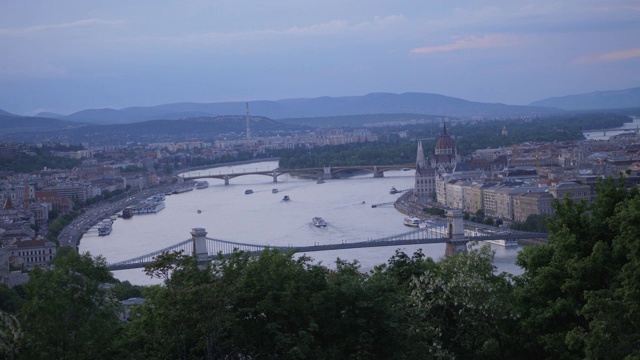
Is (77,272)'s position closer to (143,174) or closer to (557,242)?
(557,242)

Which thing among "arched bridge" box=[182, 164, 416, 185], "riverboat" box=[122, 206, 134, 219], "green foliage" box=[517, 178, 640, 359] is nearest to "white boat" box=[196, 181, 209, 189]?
"arched bridge" box=[182, 164, 416, 185]

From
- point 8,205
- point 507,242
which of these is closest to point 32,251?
point 507,242

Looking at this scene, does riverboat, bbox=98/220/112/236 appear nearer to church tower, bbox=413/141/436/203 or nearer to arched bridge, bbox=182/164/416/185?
church tower, bbox=413/141/436/203

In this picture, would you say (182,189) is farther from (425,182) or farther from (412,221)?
(412,221)

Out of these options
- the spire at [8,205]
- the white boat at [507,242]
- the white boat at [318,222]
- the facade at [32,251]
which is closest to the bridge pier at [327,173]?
the spire at [8,205]

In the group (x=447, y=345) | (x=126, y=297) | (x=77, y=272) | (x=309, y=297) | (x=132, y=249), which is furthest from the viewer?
(x=132, y=249)

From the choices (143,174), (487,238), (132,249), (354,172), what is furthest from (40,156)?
(487,238)
